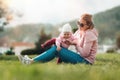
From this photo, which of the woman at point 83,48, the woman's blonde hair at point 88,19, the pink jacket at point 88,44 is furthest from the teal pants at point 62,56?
the woman's blonde hair at point 88,19

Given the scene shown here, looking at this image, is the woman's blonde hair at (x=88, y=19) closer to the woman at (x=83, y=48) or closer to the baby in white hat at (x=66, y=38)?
the woman at (x=83, y=48)

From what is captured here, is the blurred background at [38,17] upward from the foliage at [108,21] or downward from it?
upward

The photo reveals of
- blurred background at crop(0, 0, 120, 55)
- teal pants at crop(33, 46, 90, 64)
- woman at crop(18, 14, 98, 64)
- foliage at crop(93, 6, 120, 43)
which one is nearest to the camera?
teal pants at crop(33, 46, 90, 64)

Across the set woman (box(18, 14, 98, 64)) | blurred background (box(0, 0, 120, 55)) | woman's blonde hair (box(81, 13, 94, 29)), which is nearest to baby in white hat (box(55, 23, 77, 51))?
woman (box(18, 14, 98, 64))

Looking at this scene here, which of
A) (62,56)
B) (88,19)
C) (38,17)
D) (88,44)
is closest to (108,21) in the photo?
(38,17)

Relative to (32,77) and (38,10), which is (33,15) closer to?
(38,10)

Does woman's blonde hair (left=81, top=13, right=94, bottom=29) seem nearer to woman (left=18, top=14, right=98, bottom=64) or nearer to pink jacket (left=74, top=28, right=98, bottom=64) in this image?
woman (left=18, top=14, right=98, bottom=64)

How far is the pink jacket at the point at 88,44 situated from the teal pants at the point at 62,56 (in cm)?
11

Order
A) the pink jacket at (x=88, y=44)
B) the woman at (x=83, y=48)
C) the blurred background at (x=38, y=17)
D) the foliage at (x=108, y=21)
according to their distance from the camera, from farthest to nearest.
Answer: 1. the foliage at (x=108, y=21)
2. the blurred background at (x=38, y=17)
3. the pink jacket at (x=88, y=44)
4. the woman at (x=83, y=48)

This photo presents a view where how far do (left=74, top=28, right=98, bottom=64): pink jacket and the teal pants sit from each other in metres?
0.11

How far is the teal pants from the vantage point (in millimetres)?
10076

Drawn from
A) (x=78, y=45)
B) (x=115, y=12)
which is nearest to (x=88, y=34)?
(x=78, y=45)

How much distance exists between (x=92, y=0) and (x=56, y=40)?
53019 mm

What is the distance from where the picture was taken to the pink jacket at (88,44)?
1038 centimetres
